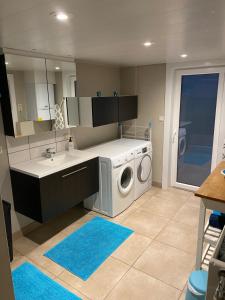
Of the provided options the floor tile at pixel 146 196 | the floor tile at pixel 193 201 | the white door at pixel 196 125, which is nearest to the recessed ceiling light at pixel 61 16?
the white door at pixel 196 125

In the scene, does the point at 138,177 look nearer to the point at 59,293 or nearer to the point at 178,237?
the point at 178,237

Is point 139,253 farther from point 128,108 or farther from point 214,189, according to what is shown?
point 128,108

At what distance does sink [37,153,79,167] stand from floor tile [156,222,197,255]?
150 centimetres

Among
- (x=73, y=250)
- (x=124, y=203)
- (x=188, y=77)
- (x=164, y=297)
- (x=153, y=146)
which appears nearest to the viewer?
(x=164, y=297)

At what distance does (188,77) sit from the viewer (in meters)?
3.73

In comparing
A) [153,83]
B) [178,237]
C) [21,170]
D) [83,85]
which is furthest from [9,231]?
[153,83]

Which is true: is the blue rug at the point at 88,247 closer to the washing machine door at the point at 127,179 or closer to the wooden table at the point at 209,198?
the washing machine door at the point at 127,179

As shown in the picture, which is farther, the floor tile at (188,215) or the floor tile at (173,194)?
the floor tile at (173,194)

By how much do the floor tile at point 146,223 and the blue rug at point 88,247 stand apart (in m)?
0.14

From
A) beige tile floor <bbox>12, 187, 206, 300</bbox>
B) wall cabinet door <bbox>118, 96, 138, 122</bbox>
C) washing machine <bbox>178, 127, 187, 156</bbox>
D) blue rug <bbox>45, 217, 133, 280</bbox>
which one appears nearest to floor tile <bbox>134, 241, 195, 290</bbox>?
beige tile floor <bbox>12, 187, 206, 300</bbox>

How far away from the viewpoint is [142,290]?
2.09m

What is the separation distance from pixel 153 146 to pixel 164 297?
103 inches

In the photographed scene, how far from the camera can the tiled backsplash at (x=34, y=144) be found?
265 cm

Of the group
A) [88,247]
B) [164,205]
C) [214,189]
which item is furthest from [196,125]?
[88,247]
